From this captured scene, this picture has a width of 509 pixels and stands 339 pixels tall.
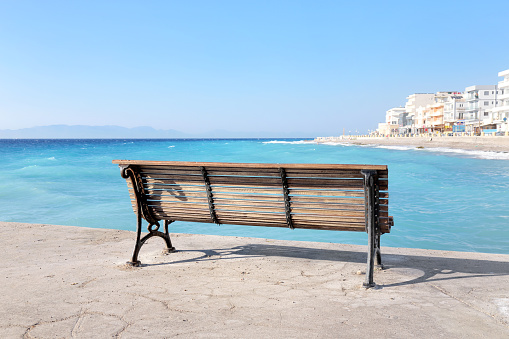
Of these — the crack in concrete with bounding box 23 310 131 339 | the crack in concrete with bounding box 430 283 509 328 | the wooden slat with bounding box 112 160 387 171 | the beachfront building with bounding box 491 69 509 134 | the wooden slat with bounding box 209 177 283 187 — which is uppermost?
the beachfront building with bounding box 491 69 509 134

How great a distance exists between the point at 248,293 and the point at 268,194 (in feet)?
3.02

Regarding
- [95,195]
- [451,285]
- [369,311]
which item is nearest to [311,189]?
[369,311]

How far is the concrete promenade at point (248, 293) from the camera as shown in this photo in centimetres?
287

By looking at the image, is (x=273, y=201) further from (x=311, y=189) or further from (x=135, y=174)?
(x=135, y=174)

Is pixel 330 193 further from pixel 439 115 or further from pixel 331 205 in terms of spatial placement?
pixel 439 115

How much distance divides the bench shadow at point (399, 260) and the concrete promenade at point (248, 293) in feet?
0.04

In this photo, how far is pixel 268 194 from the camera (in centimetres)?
395

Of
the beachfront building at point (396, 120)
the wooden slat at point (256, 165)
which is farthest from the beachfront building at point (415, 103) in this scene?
the wooden slat at point (256, 165)

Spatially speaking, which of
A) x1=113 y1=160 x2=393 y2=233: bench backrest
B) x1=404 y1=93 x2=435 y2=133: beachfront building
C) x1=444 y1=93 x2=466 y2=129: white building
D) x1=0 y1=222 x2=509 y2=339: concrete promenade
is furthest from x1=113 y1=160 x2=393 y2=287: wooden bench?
x1=404 y1=93 x2=435 y2=133: beachfront building

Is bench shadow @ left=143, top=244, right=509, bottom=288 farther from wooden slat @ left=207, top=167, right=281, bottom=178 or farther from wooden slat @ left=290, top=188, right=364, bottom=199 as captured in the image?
wooden slat @ left=207, top=167, right=281, bottom=178

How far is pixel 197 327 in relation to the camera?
9.48 ft

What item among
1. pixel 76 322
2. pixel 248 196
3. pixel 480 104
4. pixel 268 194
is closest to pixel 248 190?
pixel 248 196

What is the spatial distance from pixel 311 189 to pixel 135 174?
1800 mm

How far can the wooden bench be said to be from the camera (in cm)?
364
